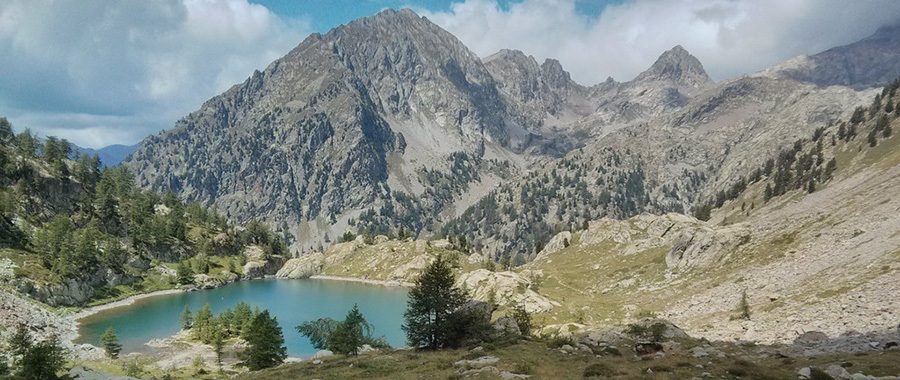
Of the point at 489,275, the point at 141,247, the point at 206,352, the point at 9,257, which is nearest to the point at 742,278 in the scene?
the point at 489,275

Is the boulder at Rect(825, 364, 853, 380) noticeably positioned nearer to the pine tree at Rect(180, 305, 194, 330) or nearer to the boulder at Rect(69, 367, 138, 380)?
the boulder at Rect(69, 367, 138, 380)

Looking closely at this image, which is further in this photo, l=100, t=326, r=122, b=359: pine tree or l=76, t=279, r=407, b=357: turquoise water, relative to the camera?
l=76, t=279, r=407, b=357: turquoise water

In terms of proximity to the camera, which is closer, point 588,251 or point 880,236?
point 880,236

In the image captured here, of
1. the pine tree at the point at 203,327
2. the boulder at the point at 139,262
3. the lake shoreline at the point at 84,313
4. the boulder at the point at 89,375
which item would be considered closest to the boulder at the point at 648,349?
the boulder at the point at 89,375

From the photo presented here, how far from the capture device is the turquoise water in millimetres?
110625

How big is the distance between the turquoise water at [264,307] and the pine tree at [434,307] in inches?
2298

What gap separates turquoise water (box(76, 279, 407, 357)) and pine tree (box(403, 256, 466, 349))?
58.4 meters

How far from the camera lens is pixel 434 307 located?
170 feet

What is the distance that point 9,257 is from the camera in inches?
4845

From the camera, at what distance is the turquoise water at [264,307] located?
110625mm

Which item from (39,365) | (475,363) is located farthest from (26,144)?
(475,363)

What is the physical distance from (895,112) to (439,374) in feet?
745

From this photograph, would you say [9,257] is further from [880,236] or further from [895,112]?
[895,112]

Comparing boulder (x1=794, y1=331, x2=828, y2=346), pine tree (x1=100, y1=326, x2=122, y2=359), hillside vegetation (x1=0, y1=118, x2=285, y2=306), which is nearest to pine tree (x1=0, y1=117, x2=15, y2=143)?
hillside vegetation (x1=0, y1=118, x2=285, y2=306)
